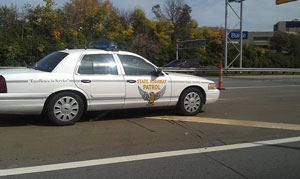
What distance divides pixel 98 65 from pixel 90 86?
19.4 inches

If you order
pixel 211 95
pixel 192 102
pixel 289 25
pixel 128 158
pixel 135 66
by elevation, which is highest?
pixel 289 25

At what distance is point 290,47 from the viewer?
48.4 m

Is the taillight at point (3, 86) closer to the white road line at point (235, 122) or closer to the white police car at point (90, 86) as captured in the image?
the white police car at point (90, 86)

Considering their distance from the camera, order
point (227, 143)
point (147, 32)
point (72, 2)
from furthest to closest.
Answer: point (72, 2) < point (147, 32) < point (227, 143)

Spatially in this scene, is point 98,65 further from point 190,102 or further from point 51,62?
point 190,102

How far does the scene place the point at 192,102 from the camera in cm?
714

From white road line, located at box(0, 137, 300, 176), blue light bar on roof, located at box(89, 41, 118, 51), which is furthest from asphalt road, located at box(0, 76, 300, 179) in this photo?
blue light bar on roof, located at box(89, 41, 118, 51)

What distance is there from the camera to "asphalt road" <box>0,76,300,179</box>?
12.7 ft

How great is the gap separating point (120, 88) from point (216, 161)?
275 cm

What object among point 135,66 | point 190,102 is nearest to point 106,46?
point 135,66

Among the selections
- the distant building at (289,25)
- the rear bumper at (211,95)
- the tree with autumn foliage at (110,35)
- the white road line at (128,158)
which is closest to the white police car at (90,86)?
the rear bumper at (211,95)

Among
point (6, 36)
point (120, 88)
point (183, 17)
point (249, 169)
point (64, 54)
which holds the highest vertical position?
point (183, 17)

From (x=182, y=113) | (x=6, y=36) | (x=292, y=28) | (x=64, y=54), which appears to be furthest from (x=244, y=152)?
(x=292, y=28)

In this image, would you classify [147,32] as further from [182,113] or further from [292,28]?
[292,28]
